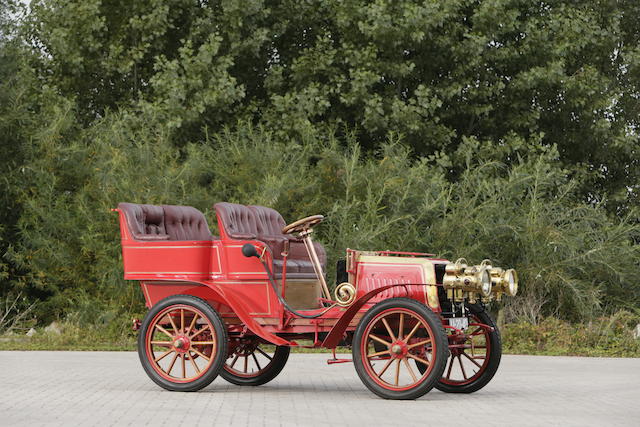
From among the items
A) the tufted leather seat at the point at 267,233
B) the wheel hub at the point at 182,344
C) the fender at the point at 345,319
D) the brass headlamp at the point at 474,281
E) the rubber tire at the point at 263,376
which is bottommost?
the rubber tire at the point at 263,376

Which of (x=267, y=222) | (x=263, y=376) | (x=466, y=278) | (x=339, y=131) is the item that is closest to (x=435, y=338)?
(x=466, y=278)

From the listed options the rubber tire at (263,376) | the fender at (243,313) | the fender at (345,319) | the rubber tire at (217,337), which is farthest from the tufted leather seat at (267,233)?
the rubber tire at (263,376)

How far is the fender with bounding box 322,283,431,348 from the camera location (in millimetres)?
9266

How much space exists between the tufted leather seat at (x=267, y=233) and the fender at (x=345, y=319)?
807 mm

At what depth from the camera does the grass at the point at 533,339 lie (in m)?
15.6

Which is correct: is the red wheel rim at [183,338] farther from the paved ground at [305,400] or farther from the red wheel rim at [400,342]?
the red wheel rim at [400,342]

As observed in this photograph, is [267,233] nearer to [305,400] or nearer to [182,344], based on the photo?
[182,344]

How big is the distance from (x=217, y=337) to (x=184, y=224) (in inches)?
73.7

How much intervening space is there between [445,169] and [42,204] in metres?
7.77

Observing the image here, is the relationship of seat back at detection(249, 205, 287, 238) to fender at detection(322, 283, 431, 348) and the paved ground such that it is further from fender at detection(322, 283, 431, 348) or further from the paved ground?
fender at detection(322, 283, 431, 348)

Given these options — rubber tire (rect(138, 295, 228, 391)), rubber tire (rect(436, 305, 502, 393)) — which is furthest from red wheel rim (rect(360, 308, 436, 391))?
rubber tire (rect(138, 295, 228, 391))

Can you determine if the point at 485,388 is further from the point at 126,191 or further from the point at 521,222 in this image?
the point at 126,191

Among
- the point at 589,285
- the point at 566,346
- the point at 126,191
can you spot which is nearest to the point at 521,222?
the point at 589,285

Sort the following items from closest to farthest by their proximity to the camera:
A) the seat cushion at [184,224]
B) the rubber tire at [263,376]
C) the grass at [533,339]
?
the rubber tire at [263,376], the seat cushion at [184,224], the grass at [533,339]
